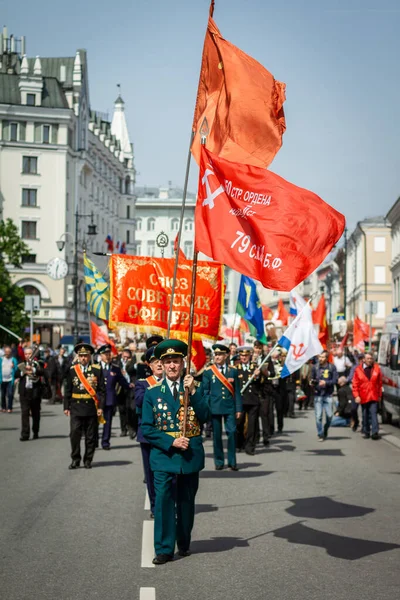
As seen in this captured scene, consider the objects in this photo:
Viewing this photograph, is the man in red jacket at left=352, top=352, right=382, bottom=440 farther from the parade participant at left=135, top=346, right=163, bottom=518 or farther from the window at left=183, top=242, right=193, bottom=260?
the window at left=183, top=242, right=193, bottom=260

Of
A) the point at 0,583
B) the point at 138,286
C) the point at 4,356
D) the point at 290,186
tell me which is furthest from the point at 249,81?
the point at 4,356

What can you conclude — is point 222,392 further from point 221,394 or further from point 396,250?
point 396,250

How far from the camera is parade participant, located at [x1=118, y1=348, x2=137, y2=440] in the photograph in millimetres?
20148

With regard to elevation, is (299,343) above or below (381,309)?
below

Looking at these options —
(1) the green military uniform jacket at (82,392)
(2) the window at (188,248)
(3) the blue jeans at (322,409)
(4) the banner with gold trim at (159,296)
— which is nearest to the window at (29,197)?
(2) the window at (188,248)

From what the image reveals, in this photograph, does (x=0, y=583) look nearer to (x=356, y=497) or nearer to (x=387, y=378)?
(x=356, y=497)

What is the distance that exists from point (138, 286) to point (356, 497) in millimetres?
6285

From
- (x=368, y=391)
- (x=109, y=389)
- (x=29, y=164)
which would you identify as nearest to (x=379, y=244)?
(x=29, y=164)

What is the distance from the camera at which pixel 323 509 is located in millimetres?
10875

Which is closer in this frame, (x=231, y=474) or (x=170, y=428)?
(x=170, y=428)

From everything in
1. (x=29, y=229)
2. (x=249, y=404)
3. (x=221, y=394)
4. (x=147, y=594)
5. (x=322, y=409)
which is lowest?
(x=147, y=594)

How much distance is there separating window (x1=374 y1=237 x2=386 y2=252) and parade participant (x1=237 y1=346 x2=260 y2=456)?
7732 cm

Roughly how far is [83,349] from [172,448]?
7032mm

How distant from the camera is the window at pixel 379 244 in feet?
307
